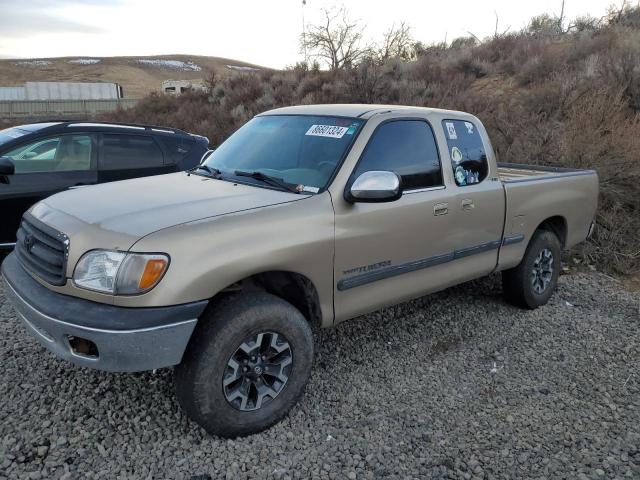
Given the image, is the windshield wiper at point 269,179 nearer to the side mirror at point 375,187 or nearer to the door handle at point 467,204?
the side mirror at point 375,187

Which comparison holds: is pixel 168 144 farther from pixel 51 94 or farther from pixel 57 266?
pixel 51 94

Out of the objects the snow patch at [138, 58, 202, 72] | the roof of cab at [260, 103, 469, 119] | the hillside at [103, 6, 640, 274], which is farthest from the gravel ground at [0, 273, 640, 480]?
the snow patch at [138, 58, 202, 72]

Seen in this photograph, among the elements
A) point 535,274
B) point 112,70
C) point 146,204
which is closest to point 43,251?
point 146,204

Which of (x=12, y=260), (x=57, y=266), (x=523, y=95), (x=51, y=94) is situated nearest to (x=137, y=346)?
(x=57, y=266)

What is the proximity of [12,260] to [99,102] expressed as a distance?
109ft

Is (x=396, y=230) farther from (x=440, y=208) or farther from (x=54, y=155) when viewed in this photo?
(x=54, y=155)

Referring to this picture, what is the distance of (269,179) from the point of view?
3.61m

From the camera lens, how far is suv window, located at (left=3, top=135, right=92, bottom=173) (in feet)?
18.8

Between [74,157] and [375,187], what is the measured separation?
422 centimetres

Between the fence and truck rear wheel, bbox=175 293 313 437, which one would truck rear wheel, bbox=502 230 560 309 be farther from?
the fence

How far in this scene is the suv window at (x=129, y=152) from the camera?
6195mm

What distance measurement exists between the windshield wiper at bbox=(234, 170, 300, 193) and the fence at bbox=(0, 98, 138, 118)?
100 feet

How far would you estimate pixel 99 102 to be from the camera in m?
33.2

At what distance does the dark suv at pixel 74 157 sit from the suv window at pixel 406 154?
11.4 ft
